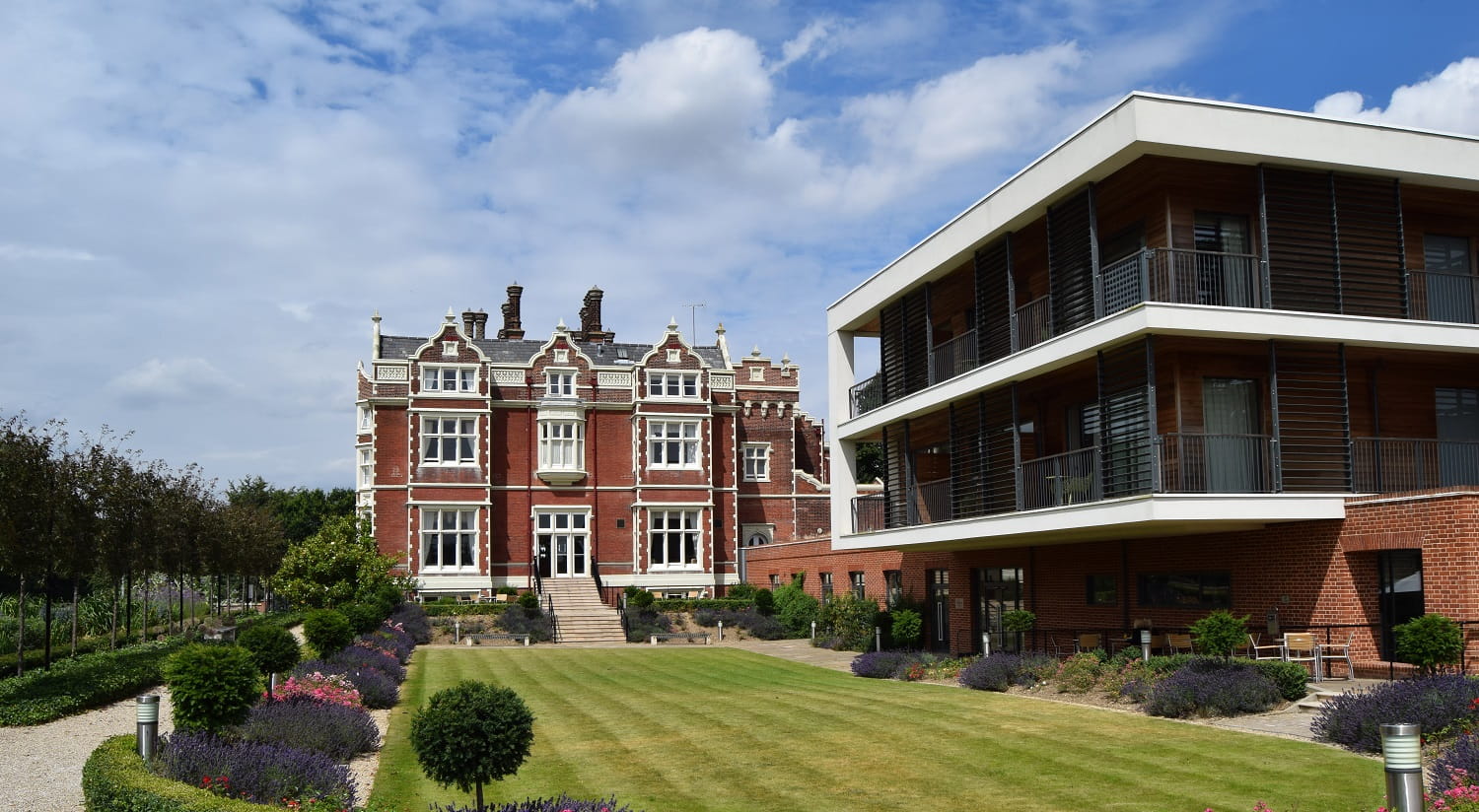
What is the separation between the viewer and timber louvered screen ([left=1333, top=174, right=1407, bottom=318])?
20938mm

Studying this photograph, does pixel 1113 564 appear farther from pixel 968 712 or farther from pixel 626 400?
pixel 626 400

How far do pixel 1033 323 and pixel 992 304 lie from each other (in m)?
1.71

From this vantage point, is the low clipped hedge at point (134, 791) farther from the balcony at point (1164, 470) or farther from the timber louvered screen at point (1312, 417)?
the timber louvered screen at point (1312, 417)

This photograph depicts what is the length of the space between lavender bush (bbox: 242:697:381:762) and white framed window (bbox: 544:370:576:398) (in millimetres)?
32684

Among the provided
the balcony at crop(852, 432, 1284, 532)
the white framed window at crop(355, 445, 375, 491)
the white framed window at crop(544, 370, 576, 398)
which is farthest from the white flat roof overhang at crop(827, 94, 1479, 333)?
the white framed window at crop(355, 445, 375, 491)

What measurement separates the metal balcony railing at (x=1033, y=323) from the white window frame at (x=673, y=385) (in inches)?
1003

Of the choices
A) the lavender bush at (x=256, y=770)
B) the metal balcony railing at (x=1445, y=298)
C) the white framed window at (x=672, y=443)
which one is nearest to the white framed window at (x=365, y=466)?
the white framed window at (x=672, y=443)

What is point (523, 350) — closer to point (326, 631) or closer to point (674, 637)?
point (674, 637)

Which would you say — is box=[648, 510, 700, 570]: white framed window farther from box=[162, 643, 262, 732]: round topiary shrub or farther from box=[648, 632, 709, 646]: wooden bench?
box=[162, 643, 262, 732]: round topiary shrub

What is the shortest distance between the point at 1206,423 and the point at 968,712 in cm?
680

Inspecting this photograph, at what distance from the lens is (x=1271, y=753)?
13023mm

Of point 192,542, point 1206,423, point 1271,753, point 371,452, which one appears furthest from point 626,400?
point 1271,753

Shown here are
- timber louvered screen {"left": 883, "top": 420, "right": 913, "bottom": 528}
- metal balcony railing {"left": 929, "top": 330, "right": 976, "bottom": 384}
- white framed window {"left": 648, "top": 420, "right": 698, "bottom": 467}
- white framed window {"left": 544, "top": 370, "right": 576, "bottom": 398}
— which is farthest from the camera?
white framed window {"left": 648, "top": 420, "right": 698, "bottom": 467}

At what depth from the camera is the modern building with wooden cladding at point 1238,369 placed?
62.2ft
